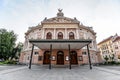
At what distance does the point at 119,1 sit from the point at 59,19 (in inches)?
583

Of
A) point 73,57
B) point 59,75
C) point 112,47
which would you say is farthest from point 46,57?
point 112,47

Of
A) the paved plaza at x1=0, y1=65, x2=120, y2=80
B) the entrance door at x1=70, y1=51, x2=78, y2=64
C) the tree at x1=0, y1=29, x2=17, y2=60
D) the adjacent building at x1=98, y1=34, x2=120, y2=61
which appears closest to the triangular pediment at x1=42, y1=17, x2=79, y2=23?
the entrance door at x1=70, y1=51, x2=78, y2=64

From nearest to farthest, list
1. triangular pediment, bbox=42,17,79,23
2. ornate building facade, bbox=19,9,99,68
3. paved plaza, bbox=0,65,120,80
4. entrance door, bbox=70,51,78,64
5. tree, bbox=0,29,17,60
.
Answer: paved plaza, bbox=0,65,120,80 < ornate building facade, bbox=19,9,99,68 < entrance door, bbox=70,51,78,64 < triangular pediment, bbox=42,17,79,23 < tree, bbox=0,29,17,60

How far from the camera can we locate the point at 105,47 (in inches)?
1762

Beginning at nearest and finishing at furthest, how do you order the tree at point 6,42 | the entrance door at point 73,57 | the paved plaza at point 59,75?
the paved plaza at point 59,75 → the entrance door at point 73,57 → the tree at point 6,42

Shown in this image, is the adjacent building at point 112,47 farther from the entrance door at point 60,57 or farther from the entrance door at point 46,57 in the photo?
the entrance door at point 46,57

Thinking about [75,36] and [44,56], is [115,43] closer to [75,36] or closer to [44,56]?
[75,36]

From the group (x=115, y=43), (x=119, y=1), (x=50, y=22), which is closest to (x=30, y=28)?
(x=50, y=22)

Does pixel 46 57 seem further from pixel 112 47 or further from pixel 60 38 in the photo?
pixel 112 47

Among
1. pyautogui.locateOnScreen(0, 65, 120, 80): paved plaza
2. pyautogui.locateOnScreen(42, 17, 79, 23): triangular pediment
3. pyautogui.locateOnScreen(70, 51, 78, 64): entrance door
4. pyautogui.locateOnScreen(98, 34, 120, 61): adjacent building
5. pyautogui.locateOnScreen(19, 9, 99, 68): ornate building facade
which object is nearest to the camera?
pyautogui.locateOnScreen(0, 65, 120, 80): paved plaza

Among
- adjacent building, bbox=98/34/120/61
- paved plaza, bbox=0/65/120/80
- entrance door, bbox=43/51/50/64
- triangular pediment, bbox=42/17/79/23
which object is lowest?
paved plaza, bbox=0/65/120/80

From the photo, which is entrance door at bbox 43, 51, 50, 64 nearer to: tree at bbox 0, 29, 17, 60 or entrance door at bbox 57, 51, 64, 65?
entrance door at bbox 57, 51, 64, 65

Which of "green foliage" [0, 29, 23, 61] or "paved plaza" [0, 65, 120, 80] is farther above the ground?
"green foliage" [0, 29, 23, 61]

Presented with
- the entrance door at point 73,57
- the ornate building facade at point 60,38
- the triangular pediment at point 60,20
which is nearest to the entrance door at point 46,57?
the ornate building facade at point 60,38
